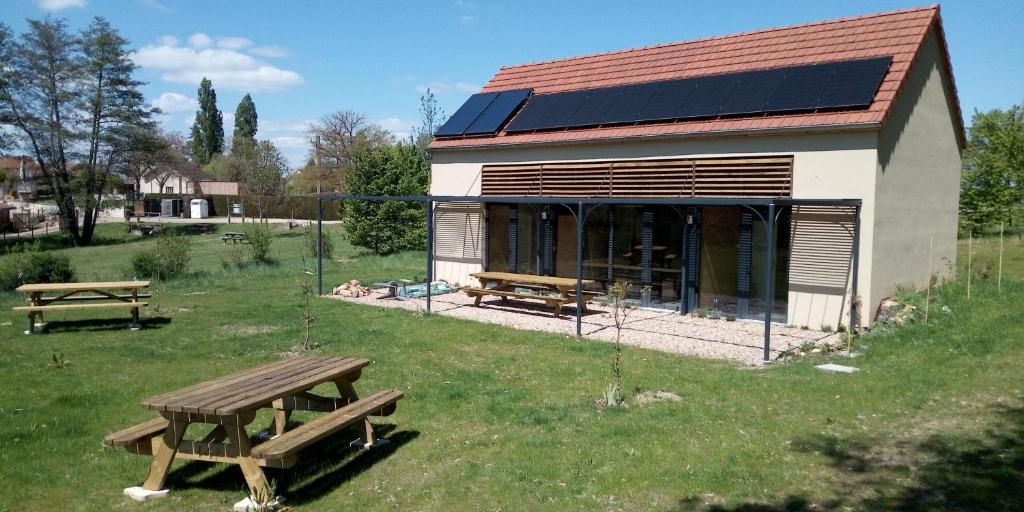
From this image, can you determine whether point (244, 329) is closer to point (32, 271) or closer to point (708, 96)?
point (32, 271)

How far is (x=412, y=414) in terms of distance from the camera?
285 inches

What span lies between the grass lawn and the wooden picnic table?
77.0 inches

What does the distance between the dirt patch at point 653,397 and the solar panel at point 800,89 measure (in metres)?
7.24

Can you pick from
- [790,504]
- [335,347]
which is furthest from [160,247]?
[790,504]

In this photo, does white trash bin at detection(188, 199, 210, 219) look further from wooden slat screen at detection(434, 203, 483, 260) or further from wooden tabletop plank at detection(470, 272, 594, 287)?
wooden tabletop plank at detection(470, 272, 594, 287)

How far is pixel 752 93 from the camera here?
45.3 feet

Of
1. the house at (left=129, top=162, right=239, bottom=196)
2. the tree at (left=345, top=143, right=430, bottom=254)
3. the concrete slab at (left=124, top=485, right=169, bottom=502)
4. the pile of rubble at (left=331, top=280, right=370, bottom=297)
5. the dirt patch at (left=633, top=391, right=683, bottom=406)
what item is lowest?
the concrete slab at (left=124, top=485, right=169, bottom=502)

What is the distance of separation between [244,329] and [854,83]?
1149 centimetres

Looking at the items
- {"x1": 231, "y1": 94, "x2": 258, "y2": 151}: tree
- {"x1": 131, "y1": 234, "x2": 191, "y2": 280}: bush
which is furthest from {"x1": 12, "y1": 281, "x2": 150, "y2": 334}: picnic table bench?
{"x1": 231, "y1": 94, "x2": 258, "y2": 151}: tree

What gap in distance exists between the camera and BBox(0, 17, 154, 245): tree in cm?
4066

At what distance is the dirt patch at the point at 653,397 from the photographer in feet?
24.6

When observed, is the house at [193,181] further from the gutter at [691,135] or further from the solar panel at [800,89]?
the solar panel at [800,89]

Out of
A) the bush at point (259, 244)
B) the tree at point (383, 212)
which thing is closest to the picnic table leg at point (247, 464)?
the bush at point (259, 244)

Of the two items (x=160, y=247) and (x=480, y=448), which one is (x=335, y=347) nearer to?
(x=480, y=448)
